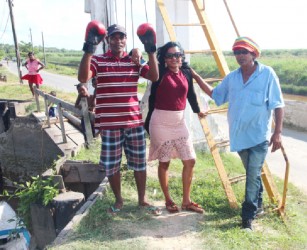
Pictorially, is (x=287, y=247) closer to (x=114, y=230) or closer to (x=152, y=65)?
(x=114, y=230)

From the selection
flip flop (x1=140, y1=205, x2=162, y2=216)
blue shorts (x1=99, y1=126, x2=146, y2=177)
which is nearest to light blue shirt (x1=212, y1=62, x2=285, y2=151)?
blue shorts (x1=99, y1=126, x2=146, y2=177)

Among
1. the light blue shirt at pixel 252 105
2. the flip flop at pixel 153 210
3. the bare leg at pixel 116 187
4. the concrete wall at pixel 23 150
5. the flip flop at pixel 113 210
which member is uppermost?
the light blue shirt at pixel 252 105

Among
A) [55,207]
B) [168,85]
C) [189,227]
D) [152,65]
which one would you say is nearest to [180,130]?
[168,85]

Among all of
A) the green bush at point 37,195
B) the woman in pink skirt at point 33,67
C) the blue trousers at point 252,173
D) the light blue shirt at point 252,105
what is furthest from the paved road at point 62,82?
the blue trousers at point 252,173

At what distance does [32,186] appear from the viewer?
4.46 m

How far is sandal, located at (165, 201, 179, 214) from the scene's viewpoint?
373 cm

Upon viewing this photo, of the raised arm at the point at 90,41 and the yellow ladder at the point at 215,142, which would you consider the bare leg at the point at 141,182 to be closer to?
the yellow ladder at the point at 215,142

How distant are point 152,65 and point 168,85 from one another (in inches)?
11.3

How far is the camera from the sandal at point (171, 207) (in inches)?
147

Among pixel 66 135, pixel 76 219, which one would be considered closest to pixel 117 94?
pixel 76 219

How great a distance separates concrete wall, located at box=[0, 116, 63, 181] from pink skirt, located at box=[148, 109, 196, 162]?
218 inches

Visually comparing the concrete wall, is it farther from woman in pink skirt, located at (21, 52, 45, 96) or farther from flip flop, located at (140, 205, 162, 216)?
flip flop, located at (140, 205, 162, 216)

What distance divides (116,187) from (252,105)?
1611 millimetres

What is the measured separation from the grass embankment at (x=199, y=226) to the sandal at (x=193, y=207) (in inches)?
3.0
